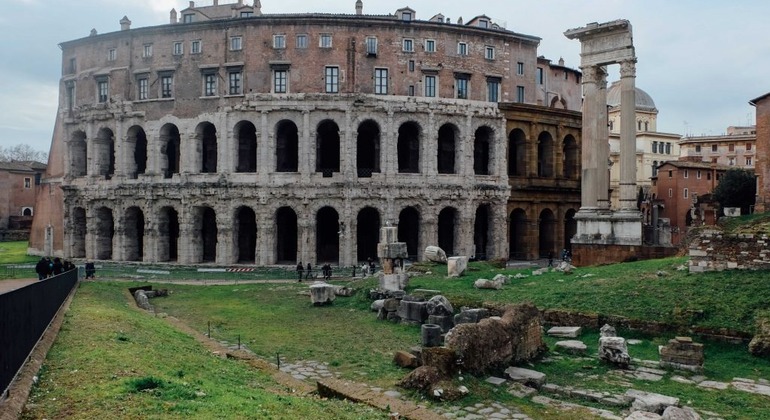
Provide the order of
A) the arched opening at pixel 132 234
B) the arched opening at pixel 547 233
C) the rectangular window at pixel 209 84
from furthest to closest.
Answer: the arched opening at pixel 547 233 → the arched opening at pixel 132 234 → the rectangular window at pixel 209 84

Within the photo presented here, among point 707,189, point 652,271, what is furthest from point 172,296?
point 707,189

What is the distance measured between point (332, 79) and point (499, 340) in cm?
2801

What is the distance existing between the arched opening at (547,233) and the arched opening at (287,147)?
17559 mm

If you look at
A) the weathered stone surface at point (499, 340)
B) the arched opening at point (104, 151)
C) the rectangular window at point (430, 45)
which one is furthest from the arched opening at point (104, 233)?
the weathered stone surface at point (499, 340)

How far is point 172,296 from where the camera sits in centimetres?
2378

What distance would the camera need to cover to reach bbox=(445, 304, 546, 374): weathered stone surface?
1020 centimetres

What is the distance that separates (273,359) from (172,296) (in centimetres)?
1279

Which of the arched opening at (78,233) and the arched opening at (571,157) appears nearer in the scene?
the arched opening at (78,233)

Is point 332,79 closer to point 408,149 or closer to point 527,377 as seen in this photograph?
point 408,149

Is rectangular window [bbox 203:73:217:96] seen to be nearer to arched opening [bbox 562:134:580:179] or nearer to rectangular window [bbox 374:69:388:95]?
rectangular window [bbox 374:69:388:95]

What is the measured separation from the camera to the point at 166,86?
127 ft

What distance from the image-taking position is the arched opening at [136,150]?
39469 mm

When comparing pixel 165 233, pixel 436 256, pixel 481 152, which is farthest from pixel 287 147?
pixel 436 256

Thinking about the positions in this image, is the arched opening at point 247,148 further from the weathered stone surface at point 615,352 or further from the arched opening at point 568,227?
the weathered stone surface at point 615,352
